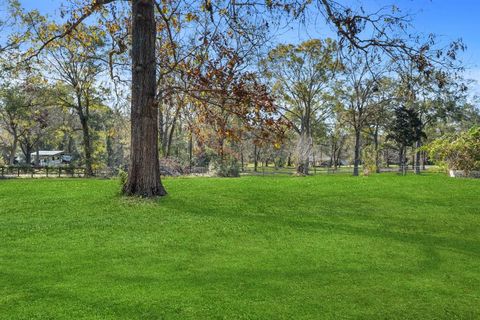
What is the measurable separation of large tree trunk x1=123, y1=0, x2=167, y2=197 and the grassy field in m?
0.77

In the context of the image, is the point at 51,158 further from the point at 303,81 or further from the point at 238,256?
the point at 238,256

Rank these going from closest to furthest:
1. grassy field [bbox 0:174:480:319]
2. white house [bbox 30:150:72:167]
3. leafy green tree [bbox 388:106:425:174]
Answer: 1. grassy field [bbox 0:174:480:319]
2. leafy green tree [bbox 388:106:425:174]
3. white house [bbox 30:150:72:167]

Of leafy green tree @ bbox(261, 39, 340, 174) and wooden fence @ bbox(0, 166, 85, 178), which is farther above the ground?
leafy green tree @ bbox(261, 39, 340, 174)

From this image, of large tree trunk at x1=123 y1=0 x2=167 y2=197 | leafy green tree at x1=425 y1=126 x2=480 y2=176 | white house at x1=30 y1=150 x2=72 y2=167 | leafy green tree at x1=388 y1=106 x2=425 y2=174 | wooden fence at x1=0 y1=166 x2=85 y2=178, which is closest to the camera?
large tree trunk at x1=123 y1=0 x2=167 y2=197

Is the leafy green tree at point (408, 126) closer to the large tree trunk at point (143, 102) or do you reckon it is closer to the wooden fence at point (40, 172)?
the wooden fence at point (40, 172)

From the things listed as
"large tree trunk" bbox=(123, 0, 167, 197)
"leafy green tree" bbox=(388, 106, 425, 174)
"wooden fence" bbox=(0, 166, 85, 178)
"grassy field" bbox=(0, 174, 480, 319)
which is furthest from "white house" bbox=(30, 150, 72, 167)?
"large tree trunk" bbox=(123, 0, 167, 197)

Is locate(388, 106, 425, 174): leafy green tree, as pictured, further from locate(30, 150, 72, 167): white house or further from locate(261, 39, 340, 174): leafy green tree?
locate(30, 150, 72, 167): white house

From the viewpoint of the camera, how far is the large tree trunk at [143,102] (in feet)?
A: 38.5

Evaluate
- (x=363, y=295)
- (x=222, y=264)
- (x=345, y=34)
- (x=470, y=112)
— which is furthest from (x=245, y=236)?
(x=470, y=112)

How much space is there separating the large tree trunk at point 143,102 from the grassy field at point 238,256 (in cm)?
77

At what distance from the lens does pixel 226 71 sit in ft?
35.6

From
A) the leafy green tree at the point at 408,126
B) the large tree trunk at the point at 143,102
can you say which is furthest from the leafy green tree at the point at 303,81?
the large tree trunk at the point at 143,102

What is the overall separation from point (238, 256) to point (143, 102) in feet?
21.3

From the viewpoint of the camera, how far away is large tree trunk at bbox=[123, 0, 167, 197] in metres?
11.7
